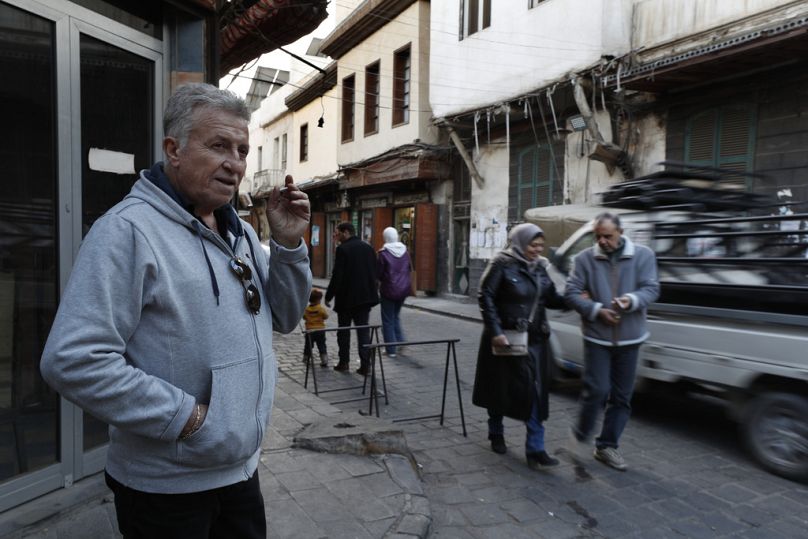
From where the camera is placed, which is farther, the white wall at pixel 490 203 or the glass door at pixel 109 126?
the white wall at pixel 490 203

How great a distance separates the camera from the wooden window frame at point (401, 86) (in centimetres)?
1888

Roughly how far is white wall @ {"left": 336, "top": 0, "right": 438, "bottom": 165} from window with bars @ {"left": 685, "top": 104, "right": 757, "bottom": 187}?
8616 millimetres

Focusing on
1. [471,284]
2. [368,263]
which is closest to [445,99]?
[471,284]

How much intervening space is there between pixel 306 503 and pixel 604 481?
2201mm

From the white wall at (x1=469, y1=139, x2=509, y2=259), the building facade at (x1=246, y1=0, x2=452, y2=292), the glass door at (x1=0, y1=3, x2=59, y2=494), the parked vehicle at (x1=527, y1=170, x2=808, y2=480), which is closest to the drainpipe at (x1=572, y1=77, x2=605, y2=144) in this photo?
the white wall at (x1=469, y1=139, x2=509, y2=259)

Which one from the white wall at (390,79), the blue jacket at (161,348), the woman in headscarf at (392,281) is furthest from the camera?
the white wall at (390,79)

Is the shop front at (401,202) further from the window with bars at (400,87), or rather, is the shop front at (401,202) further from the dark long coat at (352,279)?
the dark long coat at (352,279)

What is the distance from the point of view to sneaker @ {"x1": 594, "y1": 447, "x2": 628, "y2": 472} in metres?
4.48

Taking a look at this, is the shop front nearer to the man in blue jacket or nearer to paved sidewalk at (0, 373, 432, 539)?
the man in blue jacket

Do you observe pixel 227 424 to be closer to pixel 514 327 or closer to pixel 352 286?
pixel 514 327

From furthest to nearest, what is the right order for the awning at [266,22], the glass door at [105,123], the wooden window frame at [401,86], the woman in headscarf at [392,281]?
the wooden window frame at [401,86]
the woman in headscarf at [392,281]
the awning at [266,22]
the glass door at [105,123]

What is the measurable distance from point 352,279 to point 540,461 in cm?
400

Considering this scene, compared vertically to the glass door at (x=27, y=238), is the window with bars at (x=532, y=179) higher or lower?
higher

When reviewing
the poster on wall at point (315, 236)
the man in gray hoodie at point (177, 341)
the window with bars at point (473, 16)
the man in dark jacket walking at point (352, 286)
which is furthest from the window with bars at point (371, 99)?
the man in gray hoodie at point (177, 341)
